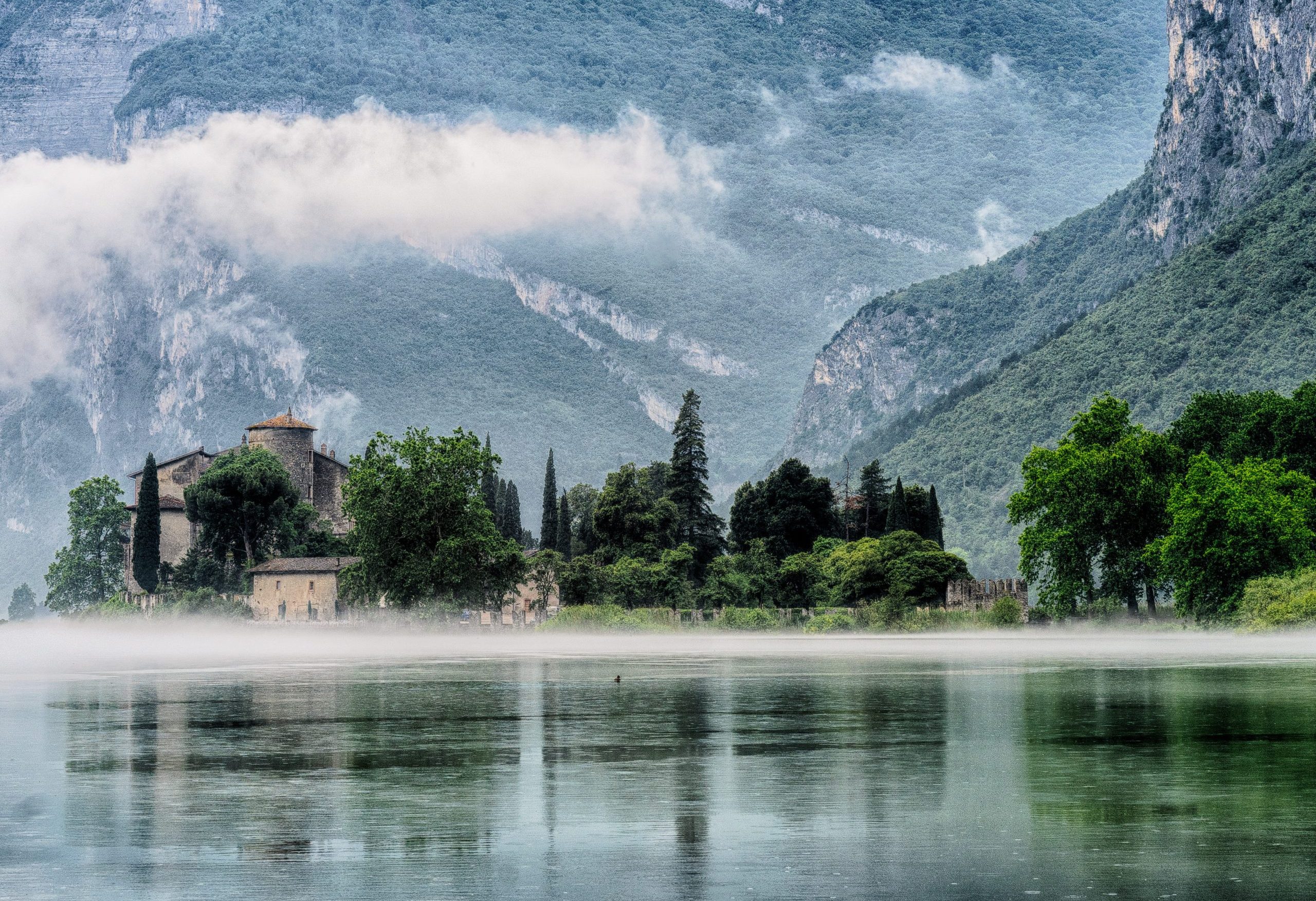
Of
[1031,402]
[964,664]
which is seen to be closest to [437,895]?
[964,664]

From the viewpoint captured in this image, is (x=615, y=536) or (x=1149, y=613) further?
(x=615, y=536)

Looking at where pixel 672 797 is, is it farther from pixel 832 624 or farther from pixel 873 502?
pixel 873 502

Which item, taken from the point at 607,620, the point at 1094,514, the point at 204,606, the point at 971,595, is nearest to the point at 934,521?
the point at 971,595

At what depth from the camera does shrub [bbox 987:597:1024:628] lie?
84.1 metres

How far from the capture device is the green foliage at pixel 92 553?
13212cm

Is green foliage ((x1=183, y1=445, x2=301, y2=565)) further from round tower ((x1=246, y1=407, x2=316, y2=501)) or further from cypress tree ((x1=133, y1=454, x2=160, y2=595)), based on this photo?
round tower ((x1=246, y1=407, x2=316, y2=501))

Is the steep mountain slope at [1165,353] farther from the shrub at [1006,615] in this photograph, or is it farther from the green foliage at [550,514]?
the shrub at [1006,615]

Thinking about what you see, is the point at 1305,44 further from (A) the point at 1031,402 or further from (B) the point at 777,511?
(B) the point at 777,511

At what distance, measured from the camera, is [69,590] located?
133250mm

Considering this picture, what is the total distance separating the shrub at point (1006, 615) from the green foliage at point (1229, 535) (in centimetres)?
1794

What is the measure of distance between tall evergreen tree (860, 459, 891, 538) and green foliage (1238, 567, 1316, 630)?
50673 mm

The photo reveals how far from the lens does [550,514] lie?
125 m

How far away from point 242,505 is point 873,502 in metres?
47.4

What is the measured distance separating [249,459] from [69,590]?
2113 centimetres
